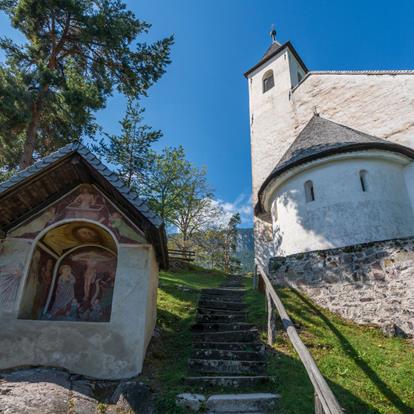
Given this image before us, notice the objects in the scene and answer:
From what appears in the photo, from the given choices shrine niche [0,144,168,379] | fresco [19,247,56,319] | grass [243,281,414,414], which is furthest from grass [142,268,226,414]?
fresco [19,247,56,319]

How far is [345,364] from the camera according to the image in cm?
510

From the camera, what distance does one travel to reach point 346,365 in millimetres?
5062

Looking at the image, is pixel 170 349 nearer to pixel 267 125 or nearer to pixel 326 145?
pixel 326 145

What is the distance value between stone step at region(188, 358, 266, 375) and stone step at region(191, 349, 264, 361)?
10.0 inches

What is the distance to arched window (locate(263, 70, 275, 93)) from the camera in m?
21.3

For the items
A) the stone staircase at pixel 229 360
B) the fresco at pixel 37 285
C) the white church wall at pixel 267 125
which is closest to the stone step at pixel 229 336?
the stone staircase at pixel 229 360

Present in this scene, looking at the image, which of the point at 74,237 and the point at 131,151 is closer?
the point at 74,237

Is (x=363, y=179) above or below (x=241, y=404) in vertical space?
above

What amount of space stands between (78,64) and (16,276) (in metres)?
11.1

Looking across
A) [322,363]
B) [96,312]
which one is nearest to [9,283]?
[96,312]

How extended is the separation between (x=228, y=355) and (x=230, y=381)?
2.94 ft

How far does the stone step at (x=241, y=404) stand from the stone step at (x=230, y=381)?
0.51 meters

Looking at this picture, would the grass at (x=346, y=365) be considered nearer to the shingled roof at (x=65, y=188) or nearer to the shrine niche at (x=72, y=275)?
the shingled roof at (x=65, y=188)

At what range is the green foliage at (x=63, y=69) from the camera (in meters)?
10.4
